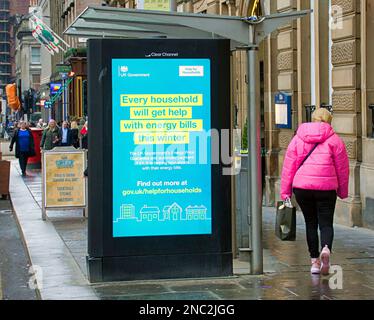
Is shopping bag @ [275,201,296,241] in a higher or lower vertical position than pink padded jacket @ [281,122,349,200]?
lower


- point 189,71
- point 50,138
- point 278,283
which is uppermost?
point 189,71

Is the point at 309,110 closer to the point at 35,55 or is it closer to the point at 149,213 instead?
the point at 149,213

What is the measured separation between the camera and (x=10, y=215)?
16.1 meters

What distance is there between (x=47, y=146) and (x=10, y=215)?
8.87 meters

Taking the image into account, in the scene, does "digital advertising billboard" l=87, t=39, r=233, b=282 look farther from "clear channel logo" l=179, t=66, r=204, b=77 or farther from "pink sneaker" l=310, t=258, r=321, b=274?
"pink sneaker" l=310, t=258, r=321, b=274

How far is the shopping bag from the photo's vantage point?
845 centimetres

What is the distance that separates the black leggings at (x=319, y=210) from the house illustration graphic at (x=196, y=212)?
1.00m

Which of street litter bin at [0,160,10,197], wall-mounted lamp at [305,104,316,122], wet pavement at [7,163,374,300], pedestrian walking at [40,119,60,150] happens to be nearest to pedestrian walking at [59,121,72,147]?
pedestrian walking at [40,119,60,150]

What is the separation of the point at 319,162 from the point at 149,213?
181 centimetres

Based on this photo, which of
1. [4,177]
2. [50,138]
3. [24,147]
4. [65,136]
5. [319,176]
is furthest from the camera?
[65,136]

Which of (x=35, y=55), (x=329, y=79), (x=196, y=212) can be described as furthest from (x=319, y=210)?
(x=35, y=55)

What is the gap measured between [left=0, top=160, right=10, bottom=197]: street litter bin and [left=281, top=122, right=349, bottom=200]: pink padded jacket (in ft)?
37.6

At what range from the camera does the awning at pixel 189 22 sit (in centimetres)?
780

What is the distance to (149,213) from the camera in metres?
7.98
